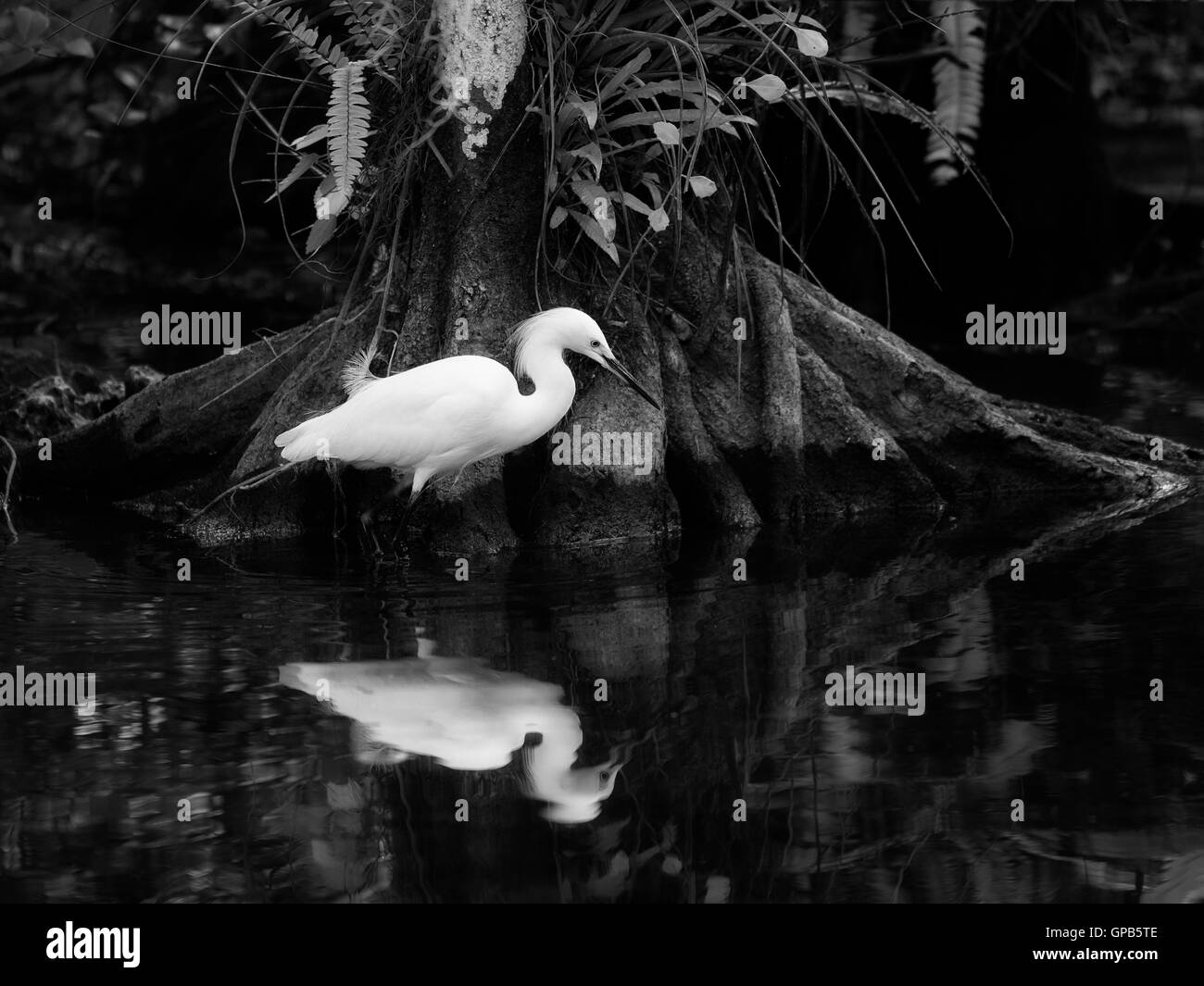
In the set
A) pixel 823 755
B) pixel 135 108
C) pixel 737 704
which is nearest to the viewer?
pixel 823 755

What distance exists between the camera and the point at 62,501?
8.42 meters

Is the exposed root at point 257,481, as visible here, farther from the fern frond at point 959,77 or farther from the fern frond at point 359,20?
the fern frond at point 959,77

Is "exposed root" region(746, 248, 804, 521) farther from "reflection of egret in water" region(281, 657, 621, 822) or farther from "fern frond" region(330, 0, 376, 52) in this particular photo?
"reflection of egret in water" region(281, 657, 621, 822)

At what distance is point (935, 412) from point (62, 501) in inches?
165

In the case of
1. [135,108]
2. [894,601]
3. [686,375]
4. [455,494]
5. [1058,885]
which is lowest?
[1058,885]

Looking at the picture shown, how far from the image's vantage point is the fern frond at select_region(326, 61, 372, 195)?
21.6ft

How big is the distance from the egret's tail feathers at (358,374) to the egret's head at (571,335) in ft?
2.29

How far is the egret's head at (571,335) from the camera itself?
6.92 meters

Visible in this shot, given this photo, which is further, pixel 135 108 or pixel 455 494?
pixel 135 108

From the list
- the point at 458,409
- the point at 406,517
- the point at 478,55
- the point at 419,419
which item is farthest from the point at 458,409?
the point at 478,55

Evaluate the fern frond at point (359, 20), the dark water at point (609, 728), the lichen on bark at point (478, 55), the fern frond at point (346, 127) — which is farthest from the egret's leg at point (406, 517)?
the fern frond at point (359, 20)

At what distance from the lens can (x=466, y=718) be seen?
4914 mm

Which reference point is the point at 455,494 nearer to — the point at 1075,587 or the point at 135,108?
the point at 1075,587

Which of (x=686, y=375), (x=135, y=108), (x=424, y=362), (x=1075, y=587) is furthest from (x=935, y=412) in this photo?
(x=135, y=108)
